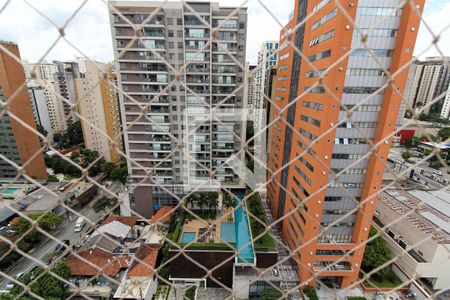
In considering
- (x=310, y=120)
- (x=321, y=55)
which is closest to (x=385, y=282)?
(x=310, y=120)

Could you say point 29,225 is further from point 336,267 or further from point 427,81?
point 427,81

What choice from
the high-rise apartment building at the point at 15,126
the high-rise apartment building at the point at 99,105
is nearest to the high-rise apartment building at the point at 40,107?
the high-rise apartment building at the point at 99,105

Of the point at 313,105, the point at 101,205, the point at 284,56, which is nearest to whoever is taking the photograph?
the point at 313,105

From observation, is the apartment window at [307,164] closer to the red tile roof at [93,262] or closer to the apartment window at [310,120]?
the apartment window at [310,120]

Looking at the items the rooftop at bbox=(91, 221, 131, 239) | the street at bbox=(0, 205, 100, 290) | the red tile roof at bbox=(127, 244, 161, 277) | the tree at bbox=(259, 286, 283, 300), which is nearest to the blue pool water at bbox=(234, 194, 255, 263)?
the tree at bbox=(259, 286, 283, 300)

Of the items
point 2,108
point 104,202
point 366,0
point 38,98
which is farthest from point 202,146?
point 38,98

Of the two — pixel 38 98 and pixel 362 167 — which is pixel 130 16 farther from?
pixel 38 98
